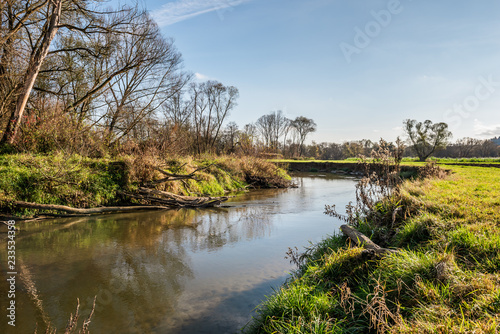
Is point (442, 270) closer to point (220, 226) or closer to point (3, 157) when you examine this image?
point (220, 226)

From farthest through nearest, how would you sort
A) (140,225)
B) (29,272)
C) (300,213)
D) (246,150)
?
1. (246,150)
2. (300,213)
3. (140,225)
4. (29,272)

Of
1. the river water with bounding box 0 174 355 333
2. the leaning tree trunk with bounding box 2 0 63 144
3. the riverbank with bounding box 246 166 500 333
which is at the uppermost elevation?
the leaning tree trunk with bounding box 2 0 63 144

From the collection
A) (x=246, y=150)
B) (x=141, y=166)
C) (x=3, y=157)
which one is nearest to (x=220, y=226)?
(x=141, y=166)

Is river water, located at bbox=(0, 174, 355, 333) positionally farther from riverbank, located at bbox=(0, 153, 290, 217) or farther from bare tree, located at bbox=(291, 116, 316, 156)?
bare tree, located at bbox=(291, 116, 316, 156)

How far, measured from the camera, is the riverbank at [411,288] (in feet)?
7.95

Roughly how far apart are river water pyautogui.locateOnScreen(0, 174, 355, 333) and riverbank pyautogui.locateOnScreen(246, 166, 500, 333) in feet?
2.21

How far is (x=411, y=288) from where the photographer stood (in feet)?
9.75

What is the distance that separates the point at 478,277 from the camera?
2.87m

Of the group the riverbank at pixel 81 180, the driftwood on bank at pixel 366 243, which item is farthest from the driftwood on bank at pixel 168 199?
the driftwood on bank at pixel 366 243

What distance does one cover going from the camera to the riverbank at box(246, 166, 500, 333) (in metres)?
2.42

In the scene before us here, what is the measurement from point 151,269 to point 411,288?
12.6 ft

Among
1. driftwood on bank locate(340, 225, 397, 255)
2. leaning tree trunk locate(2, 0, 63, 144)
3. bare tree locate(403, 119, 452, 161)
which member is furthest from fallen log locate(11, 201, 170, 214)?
bare tree locate(403, 119, 452, 161)

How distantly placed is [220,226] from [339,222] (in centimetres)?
348

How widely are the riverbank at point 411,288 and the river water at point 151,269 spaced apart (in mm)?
674
